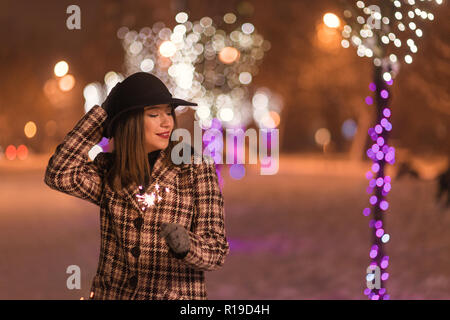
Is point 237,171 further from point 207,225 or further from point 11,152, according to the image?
point 11,152

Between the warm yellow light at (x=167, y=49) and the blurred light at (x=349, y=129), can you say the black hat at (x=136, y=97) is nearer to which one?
the warm yellow light at (x=167, y=49)

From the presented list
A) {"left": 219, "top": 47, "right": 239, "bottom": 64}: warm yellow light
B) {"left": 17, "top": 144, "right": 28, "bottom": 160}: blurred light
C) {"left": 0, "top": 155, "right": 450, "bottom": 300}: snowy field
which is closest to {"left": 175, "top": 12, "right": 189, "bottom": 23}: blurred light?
{"left": 219, "top": 47, "right": 239, "bottom": 64}: warm yellow light

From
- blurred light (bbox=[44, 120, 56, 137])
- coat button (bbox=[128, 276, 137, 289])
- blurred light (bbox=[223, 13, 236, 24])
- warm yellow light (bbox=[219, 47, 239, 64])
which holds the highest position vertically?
blurred light (bbox=[44, 120, 56, 137])

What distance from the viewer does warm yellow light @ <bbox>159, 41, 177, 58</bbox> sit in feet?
52.3

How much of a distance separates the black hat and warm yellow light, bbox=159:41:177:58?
43.0 ft

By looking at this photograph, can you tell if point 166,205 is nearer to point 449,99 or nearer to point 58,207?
point 449,99

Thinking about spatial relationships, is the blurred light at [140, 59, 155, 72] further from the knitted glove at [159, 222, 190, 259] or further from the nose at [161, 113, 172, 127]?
the knitted glove at [159, 222, 190, 259]

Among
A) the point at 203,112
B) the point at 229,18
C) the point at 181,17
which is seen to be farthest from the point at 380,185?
the point at 229,18

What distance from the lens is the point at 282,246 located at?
999 centimetres

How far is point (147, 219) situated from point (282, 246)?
731 centimetres

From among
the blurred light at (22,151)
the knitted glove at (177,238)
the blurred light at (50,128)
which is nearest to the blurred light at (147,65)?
the knitted glove at (177,238)

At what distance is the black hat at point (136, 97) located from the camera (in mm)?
2936
